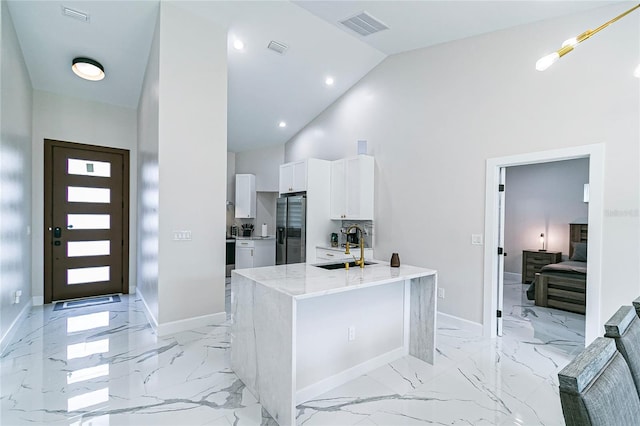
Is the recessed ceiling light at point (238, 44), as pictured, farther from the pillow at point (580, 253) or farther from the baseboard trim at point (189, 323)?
the pillow at point (580, 253)

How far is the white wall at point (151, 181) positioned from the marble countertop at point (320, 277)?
160cm

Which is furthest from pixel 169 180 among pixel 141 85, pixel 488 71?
pixel 488 71

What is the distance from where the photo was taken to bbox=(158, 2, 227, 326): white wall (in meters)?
3.43

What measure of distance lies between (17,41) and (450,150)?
5.16 metres

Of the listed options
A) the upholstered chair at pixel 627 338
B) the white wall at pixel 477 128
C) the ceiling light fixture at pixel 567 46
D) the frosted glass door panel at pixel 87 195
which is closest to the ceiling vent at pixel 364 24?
the white wall at pixel 477 128

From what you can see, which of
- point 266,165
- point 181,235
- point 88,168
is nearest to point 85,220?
point 88,168

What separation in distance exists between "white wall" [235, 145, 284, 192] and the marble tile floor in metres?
3.94

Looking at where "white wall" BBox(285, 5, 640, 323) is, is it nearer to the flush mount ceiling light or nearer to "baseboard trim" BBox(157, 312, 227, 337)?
"baseboard trim" BBox(157, 312, 227, 337)

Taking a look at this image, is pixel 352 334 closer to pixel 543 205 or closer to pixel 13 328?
pixel 13 328

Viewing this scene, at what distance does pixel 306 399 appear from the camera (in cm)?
229

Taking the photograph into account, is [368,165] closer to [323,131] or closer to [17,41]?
[323,131]

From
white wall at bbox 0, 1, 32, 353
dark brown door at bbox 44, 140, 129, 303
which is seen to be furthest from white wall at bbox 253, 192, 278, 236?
white wall at bbox 0, 1, 32, 353

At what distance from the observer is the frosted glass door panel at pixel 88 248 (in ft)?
15.6

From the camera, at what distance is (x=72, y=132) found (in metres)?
4.74
